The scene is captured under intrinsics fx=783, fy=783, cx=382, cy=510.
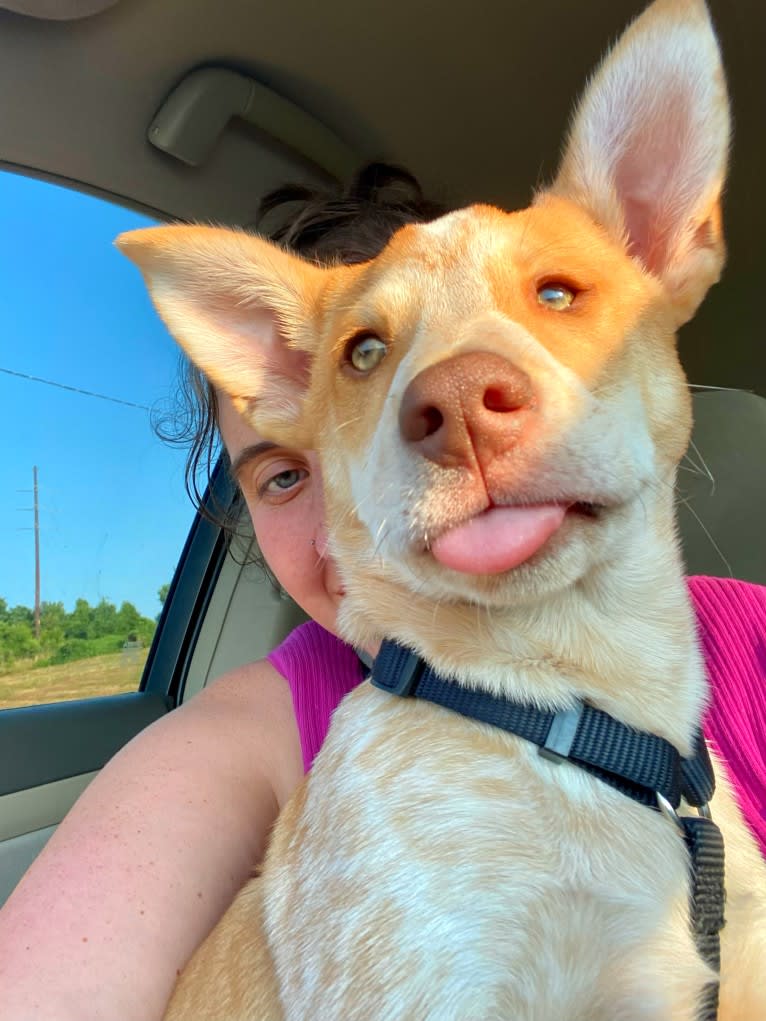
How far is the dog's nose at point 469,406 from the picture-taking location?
1.13m

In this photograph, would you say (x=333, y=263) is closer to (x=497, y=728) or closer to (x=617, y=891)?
(x=497, y=728)

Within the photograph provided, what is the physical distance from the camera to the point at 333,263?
2420 mm

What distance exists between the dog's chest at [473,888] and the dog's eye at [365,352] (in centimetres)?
80

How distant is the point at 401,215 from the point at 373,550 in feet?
4.44

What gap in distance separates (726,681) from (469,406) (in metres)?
1.12

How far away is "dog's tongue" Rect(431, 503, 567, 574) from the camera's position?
1208 millimetres

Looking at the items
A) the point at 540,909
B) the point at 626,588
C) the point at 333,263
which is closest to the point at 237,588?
the point at 333,263

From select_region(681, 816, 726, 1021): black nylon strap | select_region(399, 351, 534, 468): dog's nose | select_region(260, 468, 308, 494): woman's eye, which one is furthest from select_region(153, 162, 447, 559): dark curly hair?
select_region(681, 816, 726, 1021): black nylon strap

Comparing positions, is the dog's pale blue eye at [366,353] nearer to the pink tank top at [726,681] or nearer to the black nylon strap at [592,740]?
the black nylon strap at [592,740]

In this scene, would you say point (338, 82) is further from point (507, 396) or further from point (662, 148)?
point (507, 396)

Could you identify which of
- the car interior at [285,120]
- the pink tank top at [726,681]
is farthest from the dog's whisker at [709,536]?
the pink tank top at [726,681]

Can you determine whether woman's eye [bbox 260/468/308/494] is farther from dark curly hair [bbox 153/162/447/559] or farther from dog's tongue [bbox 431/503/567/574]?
dog's tongue [bbox 431/503/567/574]

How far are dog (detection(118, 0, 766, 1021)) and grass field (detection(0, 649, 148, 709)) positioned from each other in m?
1.73

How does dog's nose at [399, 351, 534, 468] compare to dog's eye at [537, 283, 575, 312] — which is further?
dog's eye at [537, 283, 575, 312]
